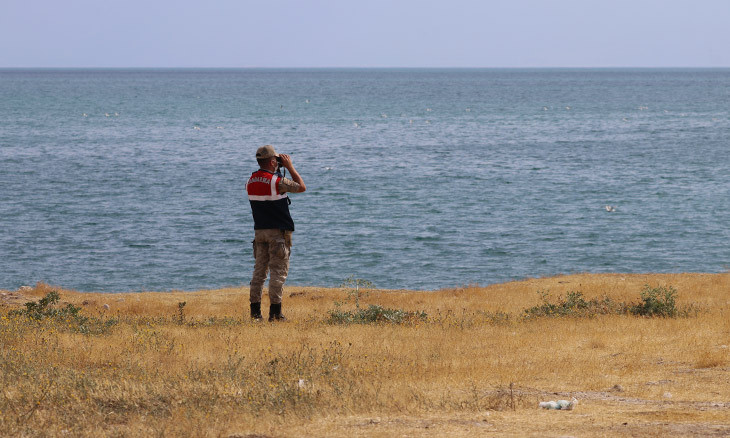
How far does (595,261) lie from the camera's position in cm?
2608

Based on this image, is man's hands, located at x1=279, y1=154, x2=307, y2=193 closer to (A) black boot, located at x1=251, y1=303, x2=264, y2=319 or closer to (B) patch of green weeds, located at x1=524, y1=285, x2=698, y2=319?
(A) black boot, located at x1=251, y1=303, x2=264, y2=319

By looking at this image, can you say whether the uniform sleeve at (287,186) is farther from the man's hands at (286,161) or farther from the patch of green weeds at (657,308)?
the patch of green weeds at (657,308)

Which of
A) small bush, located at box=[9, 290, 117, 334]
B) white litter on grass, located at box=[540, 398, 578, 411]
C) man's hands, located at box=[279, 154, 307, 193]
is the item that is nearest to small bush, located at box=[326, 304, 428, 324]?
man's hands, located at box=[279, 154, 307, 193]

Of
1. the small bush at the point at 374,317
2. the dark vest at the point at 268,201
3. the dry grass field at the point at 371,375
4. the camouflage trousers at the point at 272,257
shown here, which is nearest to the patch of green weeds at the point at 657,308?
the dry grass field at the point at 371,375

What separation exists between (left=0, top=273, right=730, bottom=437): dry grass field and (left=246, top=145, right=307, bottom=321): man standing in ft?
2.98

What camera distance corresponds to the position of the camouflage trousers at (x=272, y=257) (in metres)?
11.1

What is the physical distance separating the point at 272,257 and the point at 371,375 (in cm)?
333

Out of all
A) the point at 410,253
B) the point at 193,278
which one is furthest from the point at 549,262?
the point at 193,278

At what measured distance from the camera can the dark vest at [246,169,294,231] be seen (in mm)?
10891

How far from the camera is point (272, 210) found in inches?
435

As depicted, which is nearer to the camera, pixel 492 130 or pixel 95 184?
pixel 95 184

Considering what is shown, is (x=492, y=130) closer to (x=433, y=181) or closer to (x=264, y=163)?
(x=433, y=181)

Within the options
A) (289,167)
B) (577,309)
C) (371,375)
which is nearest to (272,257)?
(289,167)

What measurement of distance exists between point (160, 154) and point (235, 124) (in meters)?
31.7
